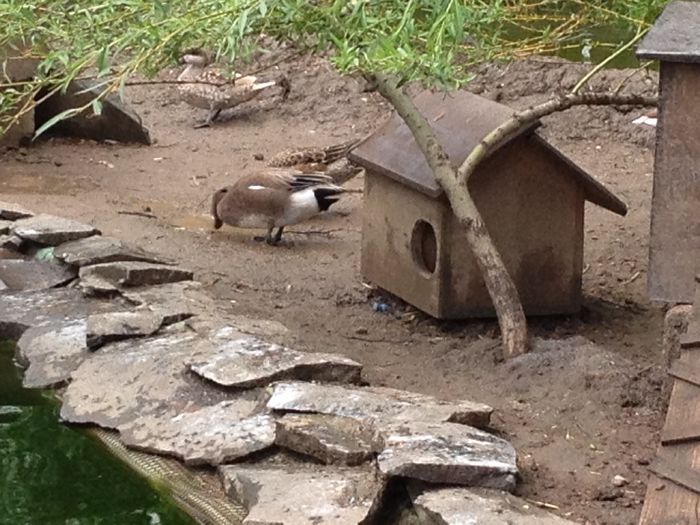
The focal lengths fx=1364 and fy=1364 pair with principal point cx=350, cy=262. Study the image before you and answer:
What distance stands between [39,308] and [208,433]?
1647mm

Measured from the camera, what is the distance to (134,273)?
583 cm

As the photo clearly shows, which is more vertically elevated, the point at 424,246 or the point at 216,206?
the point at 424,246

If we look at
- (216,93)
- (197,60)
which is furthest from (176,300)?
(197,60)

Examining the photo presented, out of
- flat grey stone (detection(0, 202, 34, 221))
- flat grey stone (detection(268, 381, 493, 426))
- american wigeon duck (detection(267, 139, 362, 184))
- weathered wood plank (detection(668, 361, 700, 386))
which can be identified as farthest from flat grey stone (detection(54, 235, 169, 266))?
weathered wood plank (detection(668, 361, 700, 386))

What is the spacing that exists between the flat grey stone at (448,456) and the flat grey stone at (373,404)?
4.5 inches

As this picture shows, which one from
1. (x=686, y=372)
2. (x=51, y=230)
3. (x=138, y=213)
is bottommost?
(x=138, y=213)

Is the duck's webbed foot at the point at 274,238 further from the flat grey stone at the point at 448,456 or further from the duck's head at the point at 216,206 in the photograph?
the flat grey stone at the point at 448,456

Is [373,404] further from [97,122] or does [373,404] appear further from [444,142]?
[97,122]

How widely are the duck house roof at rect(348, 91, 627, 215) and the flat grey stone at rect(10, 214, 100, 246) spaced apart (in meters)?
1.46

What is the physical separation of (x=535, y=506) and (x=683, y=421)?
55cm

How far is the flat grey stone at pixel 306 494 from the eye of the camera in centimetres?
373

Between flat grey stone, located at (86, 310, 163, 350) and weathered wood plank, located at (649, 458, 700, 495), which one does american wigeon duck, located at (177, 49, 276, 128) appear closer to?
flat grey stone, located at (86, 310, 163, 350)

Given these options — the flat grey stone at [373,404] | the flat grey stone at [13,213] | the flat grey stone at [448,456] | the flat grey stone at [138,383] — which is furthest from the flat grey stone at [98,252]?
the flat grey stone at [448,456]

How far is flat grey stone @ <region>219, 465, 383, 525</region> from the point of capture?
373cm
